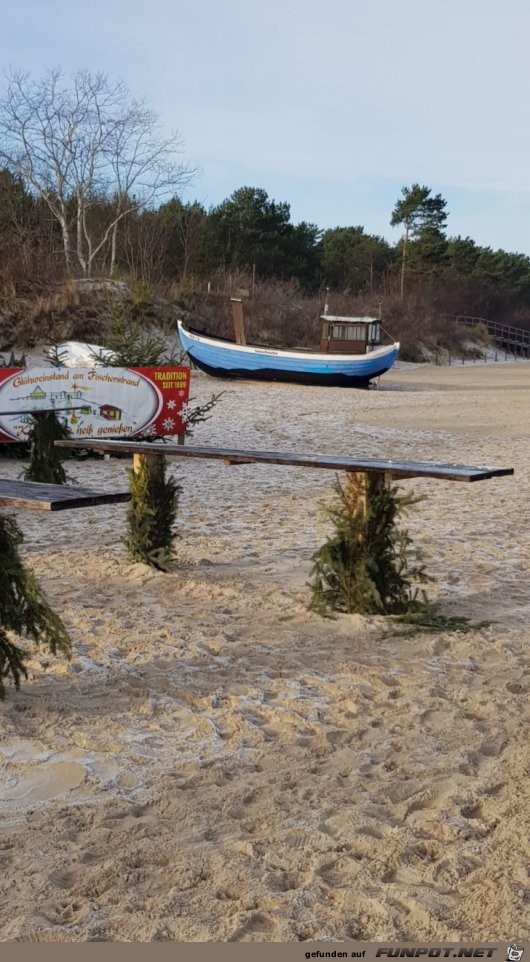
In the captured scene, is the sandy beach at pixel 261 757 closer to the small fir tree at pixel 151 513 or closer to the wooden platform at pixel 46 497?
the small fir tree at pixel 151 513

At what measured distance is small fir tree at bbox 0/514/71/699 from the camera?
4.36m

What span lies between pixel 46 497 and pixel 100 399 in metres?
8.01

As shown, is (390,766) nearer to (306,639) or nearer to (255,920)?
(255,920)

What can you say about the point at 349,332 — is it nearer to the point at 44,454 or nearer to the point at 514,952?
the point at 44,454

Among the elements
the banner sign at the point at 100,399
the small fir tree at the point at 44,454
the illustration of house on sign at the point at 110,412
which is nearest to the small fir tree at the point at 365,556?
the small fir tree at the point at 44,454

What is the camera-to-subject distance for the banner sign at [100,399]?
12070mm

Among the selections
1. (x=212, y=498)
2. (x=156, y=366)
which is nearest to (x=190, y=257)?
(x=156, y=366)

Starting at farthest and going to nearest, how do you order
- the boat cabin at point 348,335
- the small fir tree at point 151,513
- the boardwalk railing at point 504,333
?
the boardwalk railing at point 504,333
the boat cabin at point 348,335
the small fir tree at point 151,513

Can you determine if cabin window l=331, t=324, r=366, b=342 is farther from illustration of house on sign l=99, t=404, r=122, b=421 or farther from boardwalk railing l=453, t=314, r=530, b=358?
boardwalk railing l=453, t=314, r=530, b=358

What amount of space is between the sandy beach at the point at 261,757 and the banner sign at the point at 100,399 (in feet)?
14.8

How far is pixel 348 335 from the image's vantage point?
32.0 m

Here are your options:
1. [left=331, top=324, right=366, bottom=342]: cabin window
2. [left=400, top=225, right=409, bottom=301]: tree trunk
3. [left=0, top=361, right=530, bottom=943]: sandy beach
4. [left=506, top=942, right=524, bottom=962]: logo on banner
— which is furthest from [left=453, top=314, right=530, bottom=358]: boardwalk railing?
[left=506, top=942, right=524, bottom=962]: logo on banner

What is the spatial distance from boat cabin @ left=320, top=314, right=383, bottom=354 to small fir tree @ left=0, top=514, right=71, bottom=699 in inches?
1079

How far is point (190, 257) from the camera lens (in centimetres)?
4934
